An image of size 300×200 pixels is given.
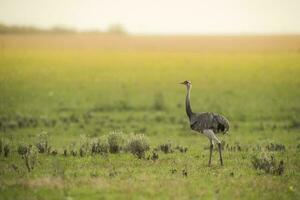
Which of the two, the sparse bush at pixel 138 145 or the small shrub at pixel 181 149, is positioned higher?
the sparse bush at pixel 138 145

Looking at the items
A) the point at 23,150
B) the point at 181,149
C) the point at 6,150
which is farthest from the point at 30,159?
the point at 181,149

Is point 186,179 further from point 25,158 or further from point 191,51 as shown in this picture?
point 191,51

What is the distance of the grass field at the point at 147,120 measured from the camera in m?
11.9

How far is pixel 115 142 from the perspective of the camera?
621 inches

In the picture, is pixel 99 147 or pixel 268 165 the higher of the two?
pixel 268 165

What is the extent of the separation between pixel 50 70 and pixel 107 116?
27.7 metres

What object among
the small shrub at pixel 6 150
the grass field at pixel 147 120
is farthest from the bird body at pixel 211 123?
the small shrub at pixel 6 150

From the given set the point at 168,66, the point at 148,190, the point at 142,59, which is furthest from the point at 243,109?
the point at 142,59

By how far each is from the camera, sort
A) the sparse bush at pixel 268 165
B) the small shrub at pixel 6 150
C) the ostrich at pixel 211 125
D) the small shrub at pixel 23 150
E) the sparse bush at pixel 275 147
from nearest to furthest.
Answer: the sparse bush at pixel 268 165, the ostrich at pixel 211 125, the small shrub at pixel 23 150, the small shrub at pixel 6 150, the sparse bush at pixel 275 147

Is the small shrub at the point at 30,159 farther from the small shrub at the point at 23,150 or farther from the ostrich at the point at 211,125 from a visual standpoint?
the ostrich at the point at 211,125

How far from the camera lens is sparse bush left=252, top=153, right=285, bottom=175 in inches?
519

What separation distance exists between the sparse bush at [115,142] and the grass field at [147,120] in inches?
13.2

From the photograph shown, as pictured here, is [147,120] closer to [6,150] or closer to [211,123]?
[6,150]

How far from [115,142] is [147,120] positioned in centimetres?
1042
